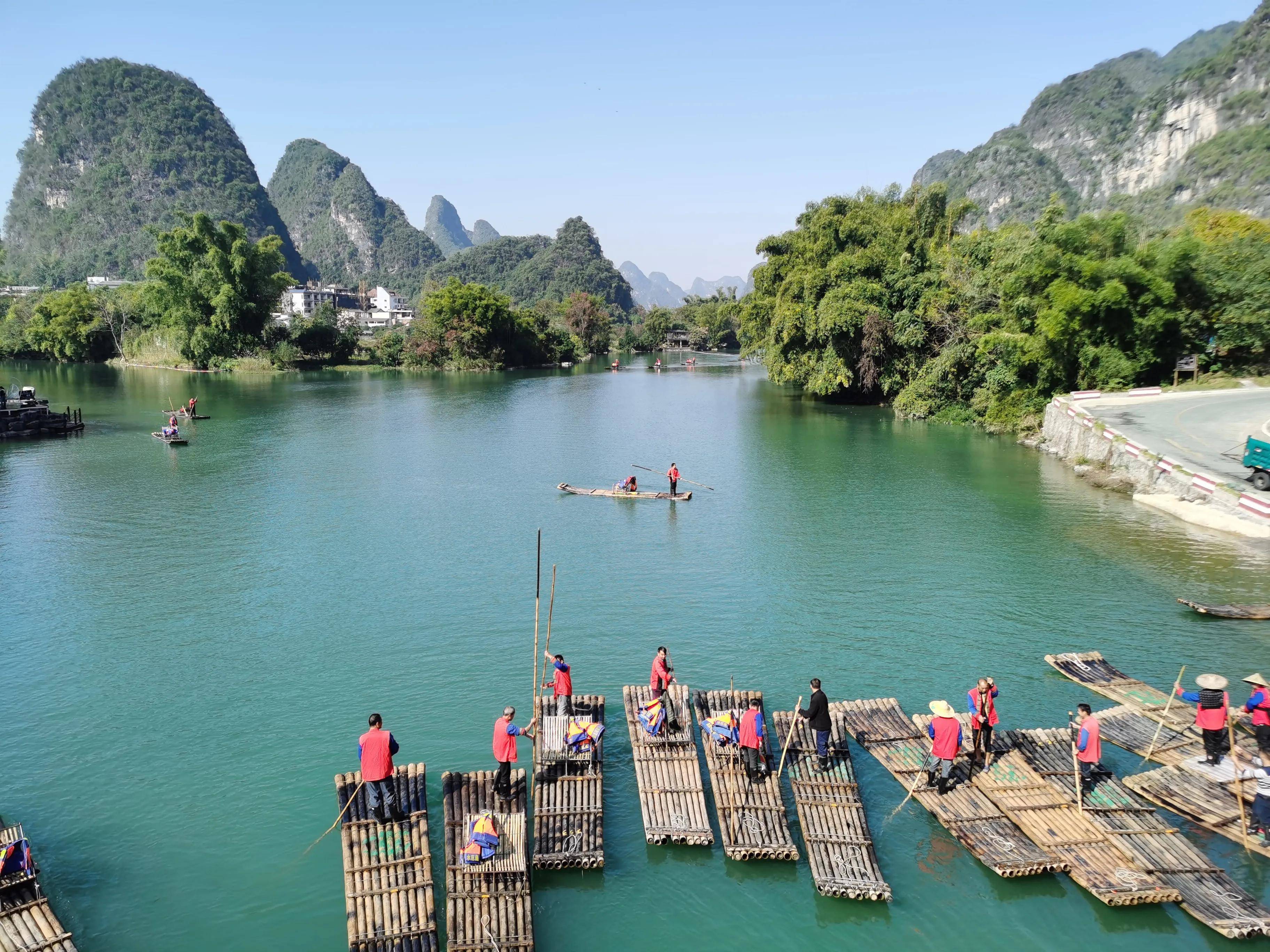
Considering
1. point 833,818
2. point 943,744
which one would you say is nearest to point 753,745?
point 833,818

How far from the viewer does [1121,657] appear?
19344mm

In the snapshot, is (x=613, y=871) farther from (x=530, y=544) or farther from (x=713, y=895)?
(x=530, y=544)

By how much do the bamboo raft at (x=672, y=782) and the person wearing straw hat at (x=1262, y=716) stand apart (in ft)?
30.9

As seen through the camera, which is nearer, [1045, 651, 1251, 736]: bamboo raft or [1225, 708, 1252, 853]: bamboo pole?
[1225, 708, 1252, 853]: bamboo pole

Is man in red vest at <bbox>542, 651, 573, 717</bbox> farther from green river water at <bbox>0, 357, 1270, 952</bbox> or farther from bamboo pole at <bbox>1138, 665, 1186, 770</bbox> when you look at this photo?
bamboo pole at <bbox>1138, 665, 1186, 770</bbox>

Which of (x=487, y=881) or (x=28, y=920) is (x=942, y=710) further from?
(x=28, y=920)

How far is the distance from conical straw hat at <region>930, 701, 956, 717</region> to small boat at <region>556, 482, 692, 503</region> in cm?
2143

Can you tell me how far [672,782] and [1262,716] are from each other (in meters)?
9.95

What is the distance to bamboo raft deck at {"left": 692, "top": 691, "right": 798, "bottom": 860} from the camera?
39.6ft

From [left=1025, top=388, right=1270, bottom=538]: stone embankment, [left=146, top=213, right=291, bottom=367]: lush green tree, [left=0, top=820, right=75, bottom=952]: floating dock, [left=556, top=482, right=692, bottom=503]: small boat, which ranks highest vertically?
[left=146, top=213, right=291, bottom=367]: lush green tree

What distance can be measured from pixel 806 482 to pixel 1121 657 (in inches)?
780

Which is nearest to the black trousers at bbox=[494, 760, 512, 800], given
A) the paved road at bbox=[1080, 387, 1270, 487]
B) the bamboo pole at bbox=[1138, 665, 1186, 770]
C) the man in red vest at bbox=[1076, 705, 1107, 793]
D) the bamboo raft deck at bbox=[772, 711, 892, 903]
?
the bamboo raft deck at bbox=[772, 711, 892, 903]

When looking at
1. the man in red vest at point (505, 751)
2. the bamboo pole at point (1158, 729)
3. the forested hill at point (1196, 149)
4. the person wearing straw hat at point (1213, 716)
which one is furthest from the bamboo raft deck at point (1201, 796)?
Result: the forested hill at point (1196, 149)

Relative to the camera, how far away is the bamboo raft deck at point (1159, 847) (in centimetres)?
1066
